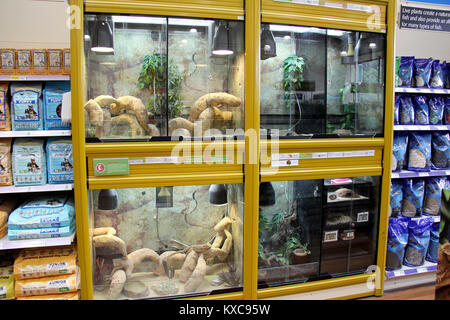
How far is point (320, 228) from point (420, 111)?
1502 millimetres

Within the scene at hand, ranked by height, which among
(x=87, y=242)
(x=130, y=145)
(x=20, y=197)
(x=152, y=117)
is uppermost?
(x=152, y=117)

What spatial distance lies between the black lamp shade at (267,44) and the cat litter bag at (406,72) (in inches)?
52.3

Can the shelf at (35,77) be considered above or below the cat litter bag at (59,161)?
above

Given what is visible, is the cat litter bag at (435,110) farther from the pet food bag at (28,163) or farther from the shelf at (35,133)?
the pet food bag at (28,163)

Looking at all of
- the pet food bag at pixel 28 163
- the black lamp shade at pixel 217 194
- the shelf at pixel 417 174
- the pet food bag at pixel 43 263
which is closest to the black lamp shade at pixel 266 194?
the black lamp shade at pixel 217 194

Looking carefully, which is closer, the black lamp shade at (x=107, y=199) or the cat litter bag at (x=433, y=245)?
the black lamp shade at (x=107, y=199)

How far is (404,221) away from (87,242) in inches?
107

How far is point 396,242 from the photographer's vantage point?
2.94 meters

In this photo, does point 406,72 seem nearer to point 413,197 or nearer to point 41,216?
point 413,197

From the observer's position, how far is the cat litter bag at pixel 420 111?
3025 millimetres

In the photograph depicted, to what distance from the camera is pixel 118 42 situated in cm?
226

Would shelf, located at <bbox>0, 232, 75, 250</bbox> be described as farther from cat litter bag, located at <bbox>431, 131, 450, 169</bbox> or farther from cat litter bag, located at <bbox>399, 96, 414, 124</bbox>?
cat litter bag, located at <bbox>431, 131, 450, 169</bbox>

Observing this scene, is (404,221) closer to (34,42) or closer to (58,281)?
(58,281)

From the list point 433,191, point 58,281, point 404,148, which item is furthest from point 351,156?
point 58,281
